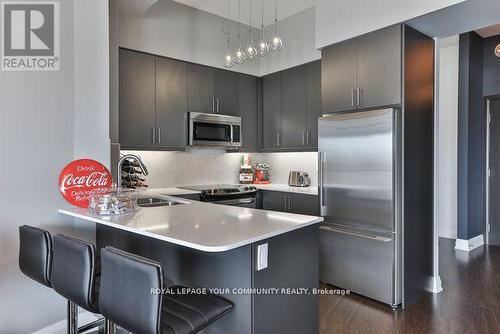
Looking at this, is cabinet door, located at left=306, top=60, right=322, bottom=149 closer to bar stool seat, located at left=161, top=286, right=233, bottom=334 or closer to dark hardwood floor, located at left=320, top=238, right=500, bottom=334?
dark hardwood floor, located at left=320, top=238, right=500, bottom=334

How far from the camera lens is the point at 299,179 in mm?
4469

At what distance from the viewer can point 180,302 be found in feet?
5.03

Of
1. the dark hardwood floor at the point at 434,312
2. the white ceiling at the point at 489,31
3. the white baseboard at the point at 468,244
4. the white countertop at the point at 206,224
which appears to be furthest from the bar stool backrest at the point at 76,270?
the white ceiling at the point at 489,31

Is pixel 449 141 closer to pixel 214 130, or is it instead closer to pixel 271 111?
pixel 271 111

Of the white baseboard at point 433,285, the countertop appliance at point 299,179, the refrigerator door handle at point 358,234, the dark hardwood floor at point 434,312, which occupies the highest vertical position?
the countertop appliance at point 299,179

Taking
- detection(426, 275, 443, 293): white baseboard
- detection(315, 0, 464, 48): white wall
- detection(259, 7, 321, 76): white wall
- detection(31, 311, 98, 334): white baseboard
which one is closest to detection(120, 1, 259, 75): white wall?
detection(259, 7, 321, 76): white wall

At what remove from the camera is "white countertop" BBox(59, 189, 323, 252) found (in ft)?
4.71

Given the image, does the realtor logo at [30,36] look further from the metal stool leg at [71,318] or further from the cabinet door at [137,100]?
the metal stool leg at [71,318]

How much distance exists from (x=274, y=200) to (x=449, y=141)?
3012 mm

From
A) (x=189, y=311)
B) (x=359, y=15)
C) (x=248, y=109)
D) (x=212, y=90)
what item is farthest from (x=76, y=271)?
(x=248, y=109)

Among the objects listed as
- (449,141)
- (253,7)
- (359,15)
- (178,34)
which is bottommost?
(449,141)

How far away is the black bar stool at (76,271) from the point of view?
4.87ft

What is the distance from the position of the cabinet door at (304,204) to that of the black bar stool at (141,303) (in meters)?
2.31

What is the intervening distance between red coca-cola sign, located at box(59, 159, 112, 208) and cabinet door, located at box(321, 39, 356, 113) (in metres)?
2.24
